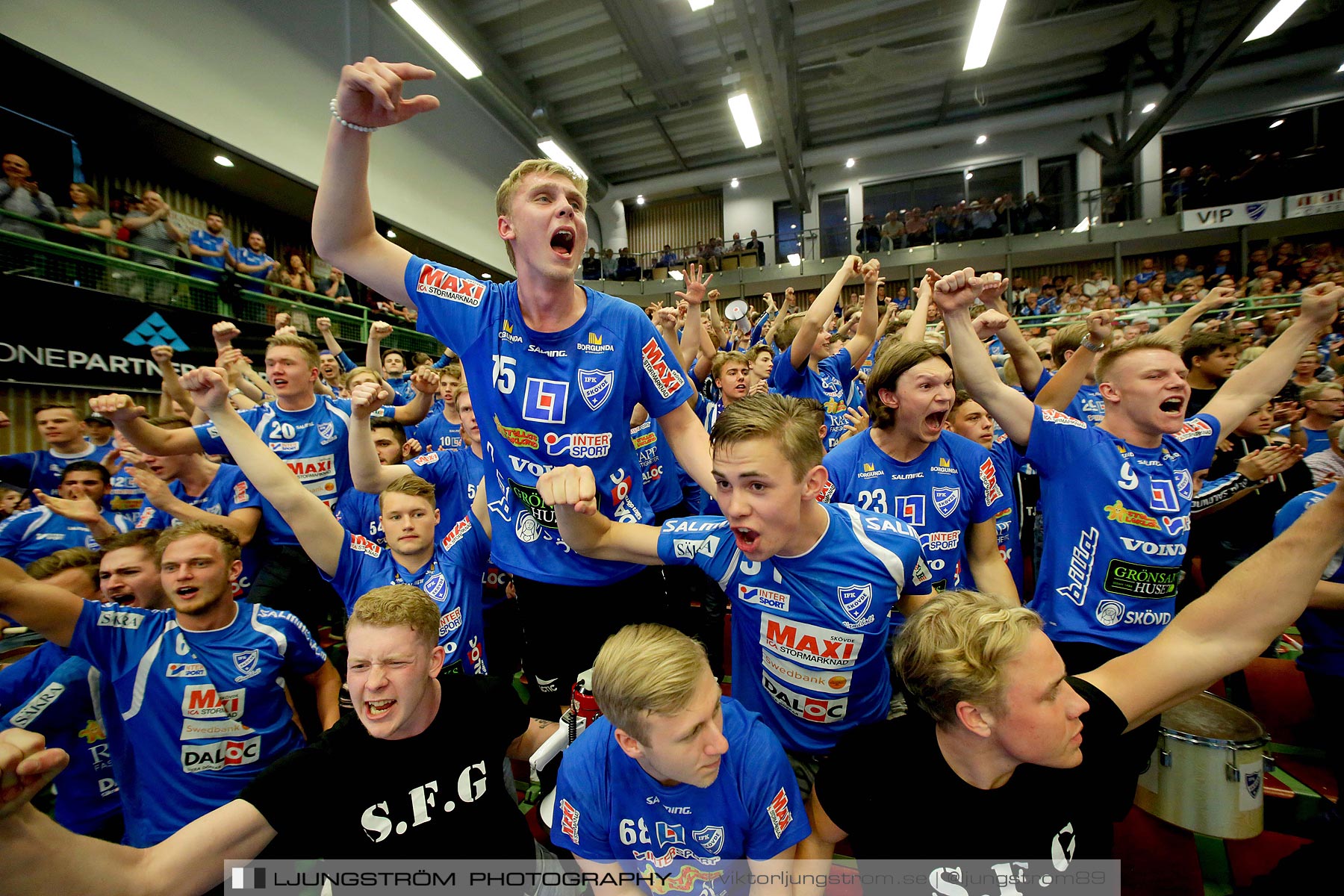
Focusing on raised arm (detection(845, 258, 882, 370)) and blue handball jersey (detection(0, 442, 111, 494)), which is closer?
raised arm (detection(845, 258, 882, 370))

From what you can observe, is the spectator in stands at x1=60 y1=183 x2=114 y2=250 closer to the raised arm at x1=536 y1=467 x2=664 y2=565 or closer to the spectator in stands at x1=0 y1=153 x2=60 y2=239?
the spectator in stands at x1=0 y1=153 x2=60 y2=239

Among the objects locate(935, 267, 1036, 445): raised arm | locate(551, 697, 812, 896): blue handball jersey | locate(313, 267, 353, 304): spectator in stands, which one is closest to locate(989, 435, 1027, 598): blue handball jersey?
locate(935, 267, 1036, 445): raised arm

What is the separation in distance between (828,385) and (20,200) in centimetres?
853

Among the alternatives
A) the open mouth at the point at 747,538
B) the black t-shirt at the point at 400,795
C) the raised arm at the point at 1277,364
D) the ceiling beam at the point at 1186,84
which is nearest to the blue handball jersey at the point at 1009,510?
the raised arm at the point at 1277,364

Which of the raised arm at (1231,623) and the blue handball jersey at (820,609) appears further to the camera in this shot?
the blue handball jersey at (820,609)

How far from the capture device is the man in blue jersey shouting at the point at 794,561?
1.72m

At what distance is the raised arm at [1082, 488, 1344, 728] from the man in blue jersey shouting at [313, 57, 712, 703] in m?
1.35

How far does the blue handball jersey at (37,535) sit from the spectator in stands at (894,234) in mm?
18006

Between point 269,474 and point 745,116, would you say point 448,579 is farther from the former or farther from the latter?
point 745,116

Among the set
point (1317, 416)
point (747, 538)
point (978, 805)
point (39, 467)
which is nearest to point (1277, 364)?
point (1317, 416)

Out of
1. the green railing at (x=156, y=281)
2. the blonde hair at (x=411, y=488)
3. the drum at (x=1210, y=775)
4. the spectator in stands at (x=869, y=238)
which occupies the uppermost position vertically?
the spectator in stands at (x=869, y=238)

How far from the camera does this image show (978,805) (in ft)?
4.53

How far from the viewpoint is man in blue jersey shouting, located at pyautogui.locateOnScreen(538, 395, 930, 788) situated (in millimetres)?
1723

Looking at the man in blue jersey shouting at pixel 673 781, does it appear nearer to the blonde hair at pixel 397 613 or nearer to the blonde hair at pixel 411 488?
the blonde hair at pixel 397 613
